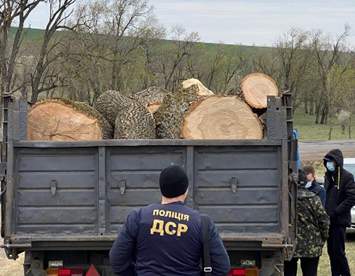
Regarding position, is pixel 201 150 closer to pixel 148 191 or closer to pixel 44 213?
pixel 148 191

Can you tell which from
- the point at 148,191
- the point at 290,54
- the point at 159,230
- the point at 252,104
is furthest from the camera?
the point at 290,54

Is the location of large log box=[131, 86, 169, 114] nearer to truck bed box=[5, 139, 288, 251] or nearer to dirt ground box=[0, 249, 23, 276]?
truck bed box=[5, 139, 288, 251]

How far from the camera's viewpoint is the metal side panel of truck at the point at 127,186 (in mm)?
6168

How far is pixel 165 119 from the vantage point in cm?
754

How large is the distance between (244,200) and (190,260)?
188 cm

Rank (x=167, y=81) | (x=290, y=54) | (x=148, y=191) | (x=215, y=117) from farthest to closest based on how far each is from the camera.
Answer: (x=290, y=54) → (x=167, y=81) → (x=215, y=117) → (x=148, y=191)

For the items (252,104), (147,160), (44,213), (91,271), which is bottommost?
(91,271)

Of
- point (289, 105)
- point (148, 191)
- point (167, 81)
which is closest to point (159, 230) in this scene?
point (148, 191)

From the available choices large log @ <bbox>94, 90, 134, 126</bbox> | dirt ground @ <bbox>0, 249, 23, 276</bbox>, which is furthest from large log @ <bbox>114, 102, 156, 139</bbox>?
dirt ground @ <bbox>0, 249, 23, 276</bbox>

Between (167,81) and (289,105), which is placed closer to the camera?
(289,105)

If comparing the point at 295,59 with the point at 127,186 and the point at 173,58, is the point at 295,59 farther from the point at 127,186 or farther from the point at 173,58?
the point at 127,186

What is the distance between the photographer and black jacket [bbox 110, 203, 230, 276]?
435 centimetres

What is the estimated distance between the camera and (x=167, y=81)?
59.1m

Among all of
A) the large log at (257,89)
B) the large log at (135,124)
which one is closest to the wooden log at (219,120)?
the large log at (135,124)
